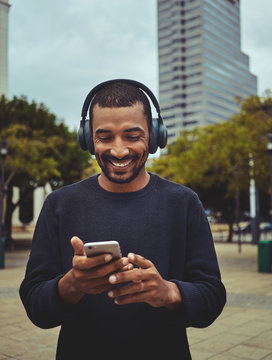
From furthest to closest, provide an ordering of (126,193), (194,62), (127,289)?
(194,62) → (126,193) → (127,289)

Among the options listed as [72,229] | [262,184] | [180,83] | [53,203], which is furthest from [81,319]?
[180,83]

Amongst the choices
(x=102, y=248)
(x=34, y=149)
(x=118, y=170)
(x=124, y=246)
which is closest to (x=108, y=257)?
(x=102, y=248)

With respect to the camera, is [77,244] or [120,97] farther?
[120,97]

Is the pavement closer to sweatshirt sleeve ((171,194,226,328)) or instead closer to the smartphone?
sweatshirt sleeve ((171,194,226,328))

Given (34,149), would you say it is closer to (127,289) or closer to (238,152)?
(238,152)

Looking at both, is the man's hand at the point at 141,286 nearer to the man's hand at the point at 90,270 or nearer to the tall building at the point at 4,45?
the man's hand at the point at 90,270

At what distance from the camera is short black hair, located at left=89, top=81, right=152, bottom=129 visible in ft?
5.91

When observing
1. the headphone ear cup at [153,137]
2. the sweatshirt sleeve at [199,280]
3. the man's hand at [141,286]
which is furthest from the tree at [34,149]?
the man's hand at [141,286]

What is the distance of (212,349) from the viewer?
536 centimetres

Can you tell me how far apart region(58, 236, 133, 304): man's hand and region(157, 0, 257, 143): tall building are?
13724 cm

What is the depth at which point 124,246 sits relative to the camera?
1.73m

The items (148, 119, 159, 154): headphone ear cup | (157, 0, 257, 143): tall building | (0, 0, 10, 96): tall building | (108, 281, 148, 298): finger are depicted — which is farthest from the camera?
(157, 0, 257, 143): tall building

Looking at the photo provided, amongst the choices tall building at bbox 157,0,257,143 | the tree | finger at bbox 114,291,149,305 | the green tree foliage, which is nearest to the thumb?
finger at bbox 114,291,149,305

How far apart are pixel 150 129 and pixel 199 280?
707 millimetres
